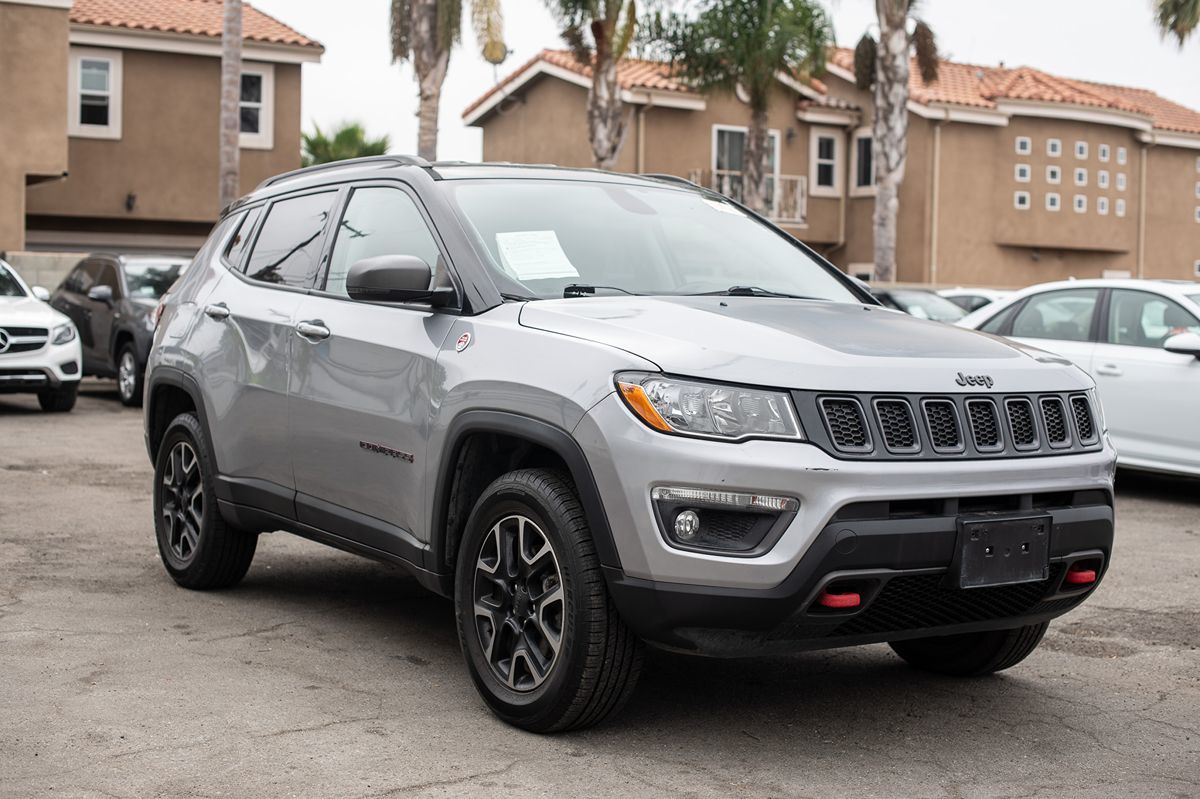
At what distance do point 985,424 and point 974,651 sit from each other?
1305mm

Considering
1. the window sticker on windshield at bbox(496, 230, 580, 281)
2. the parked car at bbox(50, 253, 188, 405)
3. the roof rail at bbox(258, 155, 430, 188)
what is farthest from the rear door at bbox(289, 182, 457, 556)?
the parked car at bbox(50, 253, 188, 405)

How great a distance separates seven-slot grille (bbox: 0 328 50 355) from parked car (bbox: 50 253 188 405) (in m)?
1.23

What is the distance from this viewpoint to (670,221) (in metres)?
5.88

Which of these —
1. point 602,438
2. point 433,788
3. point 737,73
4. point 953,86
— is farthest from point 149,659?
point 953,86

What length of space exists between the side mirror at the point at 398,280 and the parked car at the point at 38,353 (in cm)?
1155

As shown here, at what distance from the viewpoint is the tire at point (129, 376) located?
56.3 feet

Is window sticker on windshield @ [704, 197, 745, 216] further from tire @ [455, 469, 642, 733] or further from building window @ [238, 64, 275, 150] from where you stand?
building window @ [238, 64, 275, 150]

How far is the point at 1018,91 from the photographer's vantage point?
3850 cm

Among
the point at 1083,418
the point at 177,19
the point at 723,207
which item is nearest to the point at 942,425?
the point at 1083,418

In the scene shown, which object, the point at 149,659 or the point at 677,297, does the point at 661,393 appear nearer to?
the point at 677,297

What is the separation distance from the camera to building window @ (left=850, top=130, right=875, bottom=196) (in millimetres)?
38844

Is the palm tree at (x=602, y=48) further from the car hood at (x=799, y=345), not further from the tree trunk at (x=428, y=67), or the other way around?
the car hood at (x=799, y=345)

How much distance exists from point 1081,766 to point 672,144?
32.7m

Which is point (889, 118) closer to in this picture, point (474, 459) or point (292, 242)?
point (292, 242)
